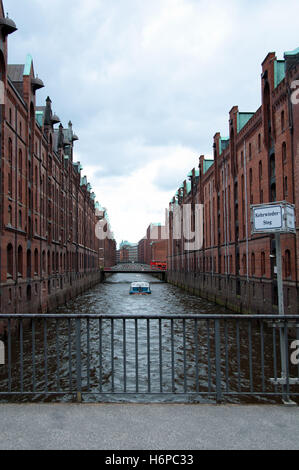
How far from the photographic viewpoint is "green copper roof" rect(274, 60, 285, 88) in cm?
2297

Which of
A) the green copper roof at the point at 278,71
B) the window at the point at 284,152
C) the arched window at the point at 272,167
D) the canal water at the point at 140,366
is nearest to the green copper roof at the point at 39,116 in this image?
the canal water at the point at 140,366

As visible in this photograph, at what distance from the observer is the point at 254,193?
89.6ft

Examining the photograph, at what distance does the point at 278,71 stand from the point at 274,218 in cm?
2131

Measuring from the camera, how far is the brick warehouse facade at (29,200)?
19531mm

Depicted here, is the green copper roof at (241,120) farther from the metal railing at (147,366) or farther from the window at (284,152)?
the metal railing at (147,366)

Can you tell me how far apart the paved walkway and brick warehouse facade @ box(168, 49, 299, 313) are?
51.0 ft

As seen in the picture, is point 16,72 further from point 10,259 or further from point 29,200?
point 10,259

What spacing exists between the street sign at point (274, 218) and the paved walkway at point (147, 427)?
2.37m

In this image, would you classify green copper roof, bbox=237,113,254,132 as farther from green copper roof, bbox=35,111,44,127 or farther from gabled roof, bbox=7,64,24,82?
gabled roof, bbox=7,64,24,82

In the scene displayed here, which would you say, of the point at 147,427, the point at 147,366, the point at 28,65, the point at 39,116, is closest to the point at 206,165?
the point at 39,116

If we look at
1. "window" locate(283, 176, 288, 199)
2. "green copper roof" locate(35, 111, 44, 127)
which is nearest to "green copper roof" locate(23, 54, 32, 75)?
"green copper roof" locate(35, 111, 44, 127)

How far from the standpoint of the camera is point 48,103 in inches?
1315

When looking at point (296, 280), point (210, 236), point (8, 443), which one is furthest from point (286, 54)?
point (210, 236)
